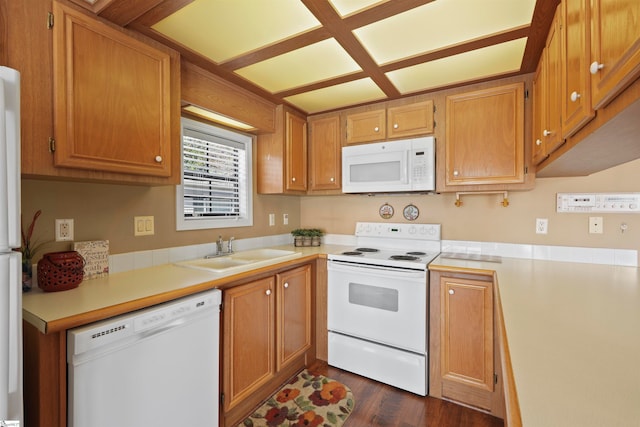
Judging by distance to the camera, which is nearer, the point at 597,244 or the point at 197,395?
the point at 197,395

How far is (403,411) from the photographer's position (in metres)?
1.84

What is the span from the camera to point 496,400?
69.8 inches

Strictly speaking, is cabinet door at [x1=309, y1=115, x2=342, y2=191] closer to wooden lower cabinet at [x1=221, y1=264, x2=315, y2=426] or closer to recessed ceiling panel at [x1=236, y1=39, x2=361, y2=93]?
recessed ceiling panel at [x1=236, y1=39, x2=361, y2=93]

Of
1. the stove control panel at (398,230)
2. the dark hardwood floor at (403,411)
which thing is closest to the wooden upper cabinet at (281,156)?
the stove control panel at (398,230)

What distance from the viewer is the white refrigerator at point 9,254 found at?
2.47 feet

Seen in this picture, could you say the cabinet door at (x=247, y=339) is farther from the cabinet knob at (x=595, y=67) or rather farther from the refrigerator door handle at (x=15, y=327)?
the cabinet knob at (x=595, y=67)

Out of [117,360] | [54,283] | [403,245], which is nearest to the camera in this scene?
[117,360]

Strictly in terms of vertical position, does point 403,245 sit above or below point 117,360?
above

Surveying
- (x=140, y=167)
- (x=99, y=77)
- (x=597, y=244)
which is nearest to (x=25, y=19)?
(x=99, y=77)

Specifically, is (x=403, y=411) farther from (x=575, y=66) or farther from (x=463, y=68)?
(x=463, y=68)

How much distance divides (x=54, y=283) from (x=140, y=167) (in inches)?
24.8

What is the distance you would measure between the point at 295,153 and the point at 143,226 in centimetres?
139

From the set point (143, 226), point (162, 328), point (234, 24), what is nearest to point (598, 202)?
point (234, 24)

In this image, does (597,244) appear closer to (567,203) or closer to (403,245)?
(567,203)
